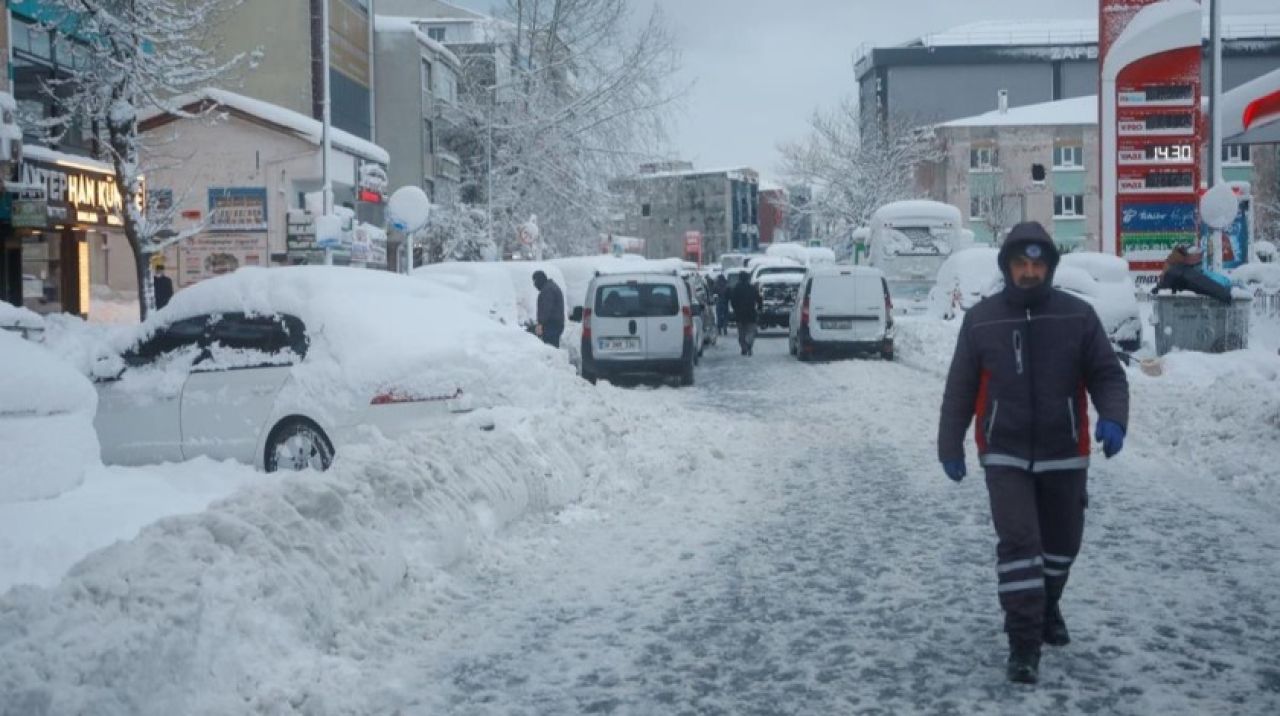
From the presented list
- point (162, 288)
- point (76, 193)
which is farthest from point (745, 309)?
point (76, 193)

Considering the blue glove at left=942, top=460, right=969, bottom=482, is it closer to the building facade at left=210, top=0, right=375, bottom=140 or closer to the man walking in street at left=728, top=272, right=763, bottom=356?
the man walking in street at left=728, top=272, right=763, bottom=356

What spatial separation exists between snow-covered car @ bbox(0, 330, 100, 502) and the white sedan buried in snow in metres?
2.60

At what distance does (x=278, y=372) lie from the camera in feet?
36.0

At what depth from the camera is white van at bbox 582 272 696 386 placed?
22.2 metres

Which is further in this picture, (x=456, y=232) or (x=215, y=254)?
(x=456, y=232)

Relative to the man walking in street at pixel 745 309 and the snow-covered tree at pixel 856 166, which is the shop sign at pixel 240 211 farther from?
the snow-covered tree at pixel 856 166

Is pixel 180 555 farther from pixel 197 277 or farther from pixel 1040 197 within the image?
pixel 1040 197

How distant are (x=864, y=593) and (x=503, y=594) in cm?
193

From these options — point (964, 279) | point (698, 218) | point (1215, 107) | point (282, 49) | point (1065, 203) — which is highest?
point (282, 49)

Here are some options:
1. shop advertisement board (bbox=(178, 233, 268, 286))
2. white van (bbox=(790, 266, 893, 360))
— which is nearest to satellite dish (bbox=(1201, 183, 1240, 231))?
white van (bbox=(790, 266, 893, 360))

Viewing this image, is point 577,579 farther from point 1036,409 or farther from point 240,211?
point 240,211

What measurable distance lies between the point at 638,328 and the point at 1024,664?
1660 centimetres

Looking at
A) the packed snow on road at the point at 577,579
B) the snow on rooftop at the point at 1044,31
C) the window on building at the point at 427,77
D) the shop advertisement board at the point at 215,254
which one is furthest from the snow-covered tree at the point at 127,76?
the snow on rooftop at the point at 1044,31

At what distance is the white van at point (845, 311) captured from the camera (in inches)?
1061
